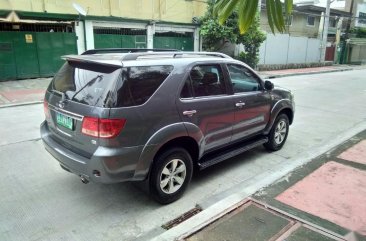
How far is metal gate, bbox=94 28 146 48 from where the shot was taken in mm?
15502

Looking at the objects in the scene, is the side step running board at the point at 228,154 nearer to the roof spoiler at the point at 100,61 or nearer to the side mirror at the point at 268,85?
the side mirror at the point at 268,85

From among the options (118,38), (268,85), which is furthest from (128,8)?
(268,85)

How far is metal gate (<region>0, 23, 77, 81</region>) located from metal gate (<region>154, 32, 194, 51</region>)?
496 cm

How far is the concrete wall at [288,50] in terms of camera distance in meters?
23.1

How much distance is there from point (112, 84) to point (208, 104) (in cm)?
136

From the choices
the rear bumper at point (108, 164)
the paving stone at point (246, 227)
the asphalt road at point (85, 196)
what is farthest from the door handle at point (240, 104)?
the rear bumper at point (108, 164)

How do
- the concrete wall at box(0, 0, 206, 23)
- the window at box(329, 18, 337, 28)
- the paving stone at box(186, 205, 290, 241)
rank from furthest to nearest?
the window at box(329, 18, 337, 28)
the concrete wall at box(0, 0, 206, 23)
the paving stone at box(186, 205, 290, 241)

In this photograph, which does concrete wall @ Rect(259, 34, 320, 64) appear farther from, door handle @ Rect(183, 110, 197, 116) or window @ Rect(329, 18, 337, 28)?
door handle @ Rect(183, 110, 197, 116)

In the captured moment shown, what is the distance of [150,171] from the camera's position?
3561 millimetres

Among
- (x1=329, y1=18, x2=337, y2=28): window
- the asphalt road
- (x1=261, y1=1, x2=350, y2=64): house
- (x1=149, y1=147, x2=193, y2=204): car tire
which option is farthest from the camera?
(x1=329, y1=18, x2=337, y2=28): window

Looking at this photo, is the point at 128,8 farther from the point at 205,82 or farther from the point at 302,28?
the point at 302,28

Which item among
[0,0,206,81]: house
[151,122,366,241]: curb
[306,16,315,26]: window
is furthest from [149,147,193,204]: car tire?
[306,16,315,26]: window

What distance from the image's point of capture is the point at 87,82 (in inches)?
137

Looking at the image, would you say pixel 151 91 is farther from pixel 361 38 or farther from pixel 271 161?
pixel 361 38
